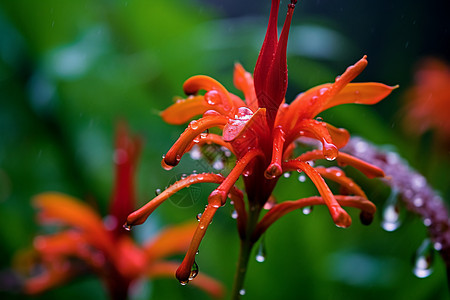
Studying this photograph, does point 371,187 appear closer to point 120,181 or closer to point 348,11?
point 120,181

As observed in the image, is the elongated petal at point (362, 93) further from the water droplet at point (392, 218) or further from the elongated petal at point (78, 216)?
the elongated petal at point (78, 216)

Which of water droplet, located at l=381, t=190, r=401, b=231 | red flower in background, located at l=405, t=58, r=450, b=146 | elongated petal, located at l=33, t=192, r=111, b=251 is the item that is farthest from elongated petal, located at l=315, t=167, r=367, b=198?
red flower in background, located at l=405, t=58, r=450, b=146

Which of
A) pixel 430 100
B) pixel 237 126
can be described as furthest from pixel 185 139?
pixel 430 100

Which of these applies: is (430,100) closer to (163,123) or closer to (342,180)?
(163,123)

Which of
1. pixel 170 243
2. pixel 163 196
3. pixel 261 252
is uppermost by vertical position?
pixel 163 196

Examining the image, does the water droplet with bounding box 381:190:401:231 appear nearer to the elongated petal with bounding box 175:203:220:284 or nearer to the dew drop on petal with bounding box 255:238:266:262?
the dew drop on petal with bounding box 255:238:266:262

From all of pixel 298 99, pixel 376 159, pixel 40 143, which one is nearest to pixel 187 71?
pixel 40 143
